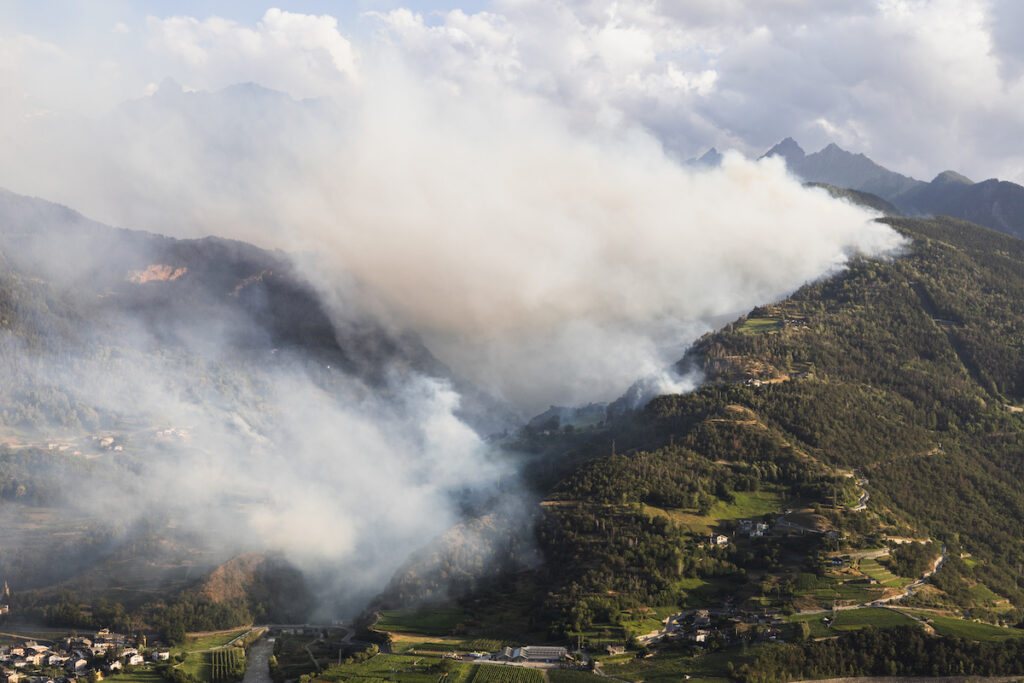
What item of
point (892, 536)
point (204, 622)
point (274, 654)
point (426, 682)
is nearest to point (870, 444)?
point (892, 536)

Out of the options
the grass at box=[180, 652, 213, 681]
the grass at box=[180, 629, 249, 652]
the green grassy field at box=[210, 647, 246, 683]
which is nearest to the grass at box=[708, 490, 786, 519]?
the green grassy field at box=[210, 647, 246, 683]

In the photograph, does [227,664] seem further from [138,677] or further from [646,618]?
[646,618]

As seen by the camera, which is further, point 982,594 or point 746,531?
point 746,531

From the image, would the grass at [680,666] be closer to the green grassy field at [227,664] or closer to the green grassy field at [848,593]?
the green grassy field at [848,593]

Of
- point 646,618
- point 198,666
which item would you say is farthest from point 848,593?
point 198,666

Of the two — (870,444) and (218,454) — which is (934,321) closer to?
(870,444)

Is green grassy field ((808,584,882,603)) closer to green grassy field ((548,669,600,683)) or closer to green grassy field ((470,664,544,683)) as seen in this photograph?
green grassy field ((548,669,600,683))
